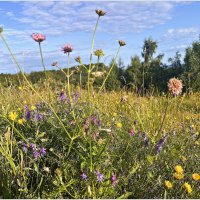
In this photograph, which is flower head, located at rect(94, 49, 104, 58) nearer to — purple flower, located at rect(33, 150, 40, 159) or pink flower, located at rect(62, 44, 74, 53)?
pink flower, located at rect(62, 44, 74, 53)

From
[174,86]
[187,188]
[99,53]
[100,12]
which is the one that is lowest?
[187,188]

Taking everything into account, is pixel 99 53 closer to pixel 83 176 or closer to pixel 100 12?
pixel 100 12

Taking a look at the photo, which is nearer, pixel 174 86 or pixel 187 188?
pixel 187 188

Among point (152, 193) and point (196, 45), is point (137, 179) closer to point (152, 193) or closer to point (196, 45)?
point (152, 193)

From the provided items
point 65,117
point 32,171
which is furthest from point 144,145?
point 32,171

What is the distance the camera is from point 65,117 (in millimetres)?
3045

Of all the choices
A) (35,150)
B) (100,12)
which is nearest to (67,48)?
(100,12)

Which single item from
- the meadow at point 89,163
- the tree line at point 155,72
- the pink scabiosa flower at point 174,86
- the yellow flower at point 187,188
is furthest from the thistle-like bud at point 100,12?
the tree line at point 155,72

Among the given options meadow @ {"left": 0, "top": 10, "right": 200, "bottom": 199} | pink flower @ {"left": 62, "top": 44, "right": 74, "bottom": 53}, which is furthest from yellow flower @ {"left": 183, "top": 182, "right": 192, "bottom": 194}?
pink flower @ {"left": 62, "top": 44, "right": 74, "bottom": 53}

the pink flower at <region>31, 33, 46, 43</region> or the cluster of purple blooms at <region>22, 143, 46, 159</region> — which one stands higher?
the pink flower at <region>31, 33, 46, 43</region>

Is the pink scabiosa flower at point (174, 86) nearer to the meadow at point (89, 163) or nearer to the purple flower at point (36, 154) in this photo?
the meadow at point (89, 163)

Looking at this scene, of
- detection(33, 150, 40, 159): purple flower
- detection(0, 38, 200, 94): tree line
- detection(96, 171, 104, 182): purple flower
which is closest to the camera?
detection(96, 171, 104, 182): purple flower

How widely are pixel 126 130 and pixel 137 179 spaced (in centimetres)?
71

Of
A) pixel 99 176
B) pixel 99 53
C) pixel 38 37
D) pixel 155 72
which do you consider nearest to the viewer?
pixel 99 176
